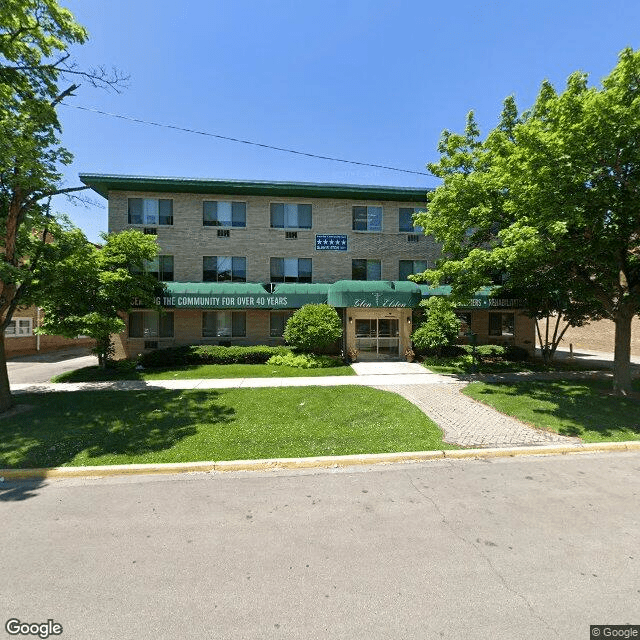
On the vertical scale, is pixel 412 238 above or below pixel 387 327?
above

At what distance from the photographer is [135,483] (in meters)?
5.32

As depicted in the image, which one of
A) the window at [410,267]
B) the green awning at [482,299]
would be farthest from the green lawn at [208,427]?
the window at [410,267]

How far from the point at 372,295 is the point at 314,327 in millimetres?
3404

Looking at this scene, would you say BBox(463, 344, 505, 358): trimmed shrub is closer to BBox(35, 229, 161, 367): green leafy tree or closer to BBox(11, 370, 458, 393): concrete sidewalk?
BBox(11, 370, 458, 393): concrete sidewalk

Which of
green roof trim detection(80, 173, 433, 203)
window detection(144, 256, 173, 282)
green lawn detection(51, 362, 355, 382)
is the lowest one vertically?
green lawn detection(51, 362, 355, 382)

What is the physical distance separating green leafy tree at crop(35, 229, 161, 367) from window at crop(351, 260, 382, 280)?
1068 centimetres

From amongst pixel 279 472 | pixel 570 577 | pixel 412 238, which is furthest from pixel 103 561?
pixel 412 238

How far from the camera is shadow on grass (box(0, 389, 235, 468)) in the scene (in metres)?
6.28

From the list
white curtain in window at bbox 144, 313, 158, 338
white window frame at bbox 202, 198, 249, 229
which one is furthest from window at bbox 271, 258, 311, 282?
white curtain in window at bbox 144, 313, 158, 338

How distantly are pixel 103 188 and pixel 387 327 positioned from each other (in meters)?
17.7

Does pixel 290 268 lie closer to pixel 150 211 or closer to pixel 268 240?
pixel 268 240

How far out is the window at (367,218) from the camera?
19.6 metres

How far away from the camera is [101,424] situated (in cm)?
788

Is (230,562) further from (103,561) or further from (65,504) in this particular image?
(65,504)
